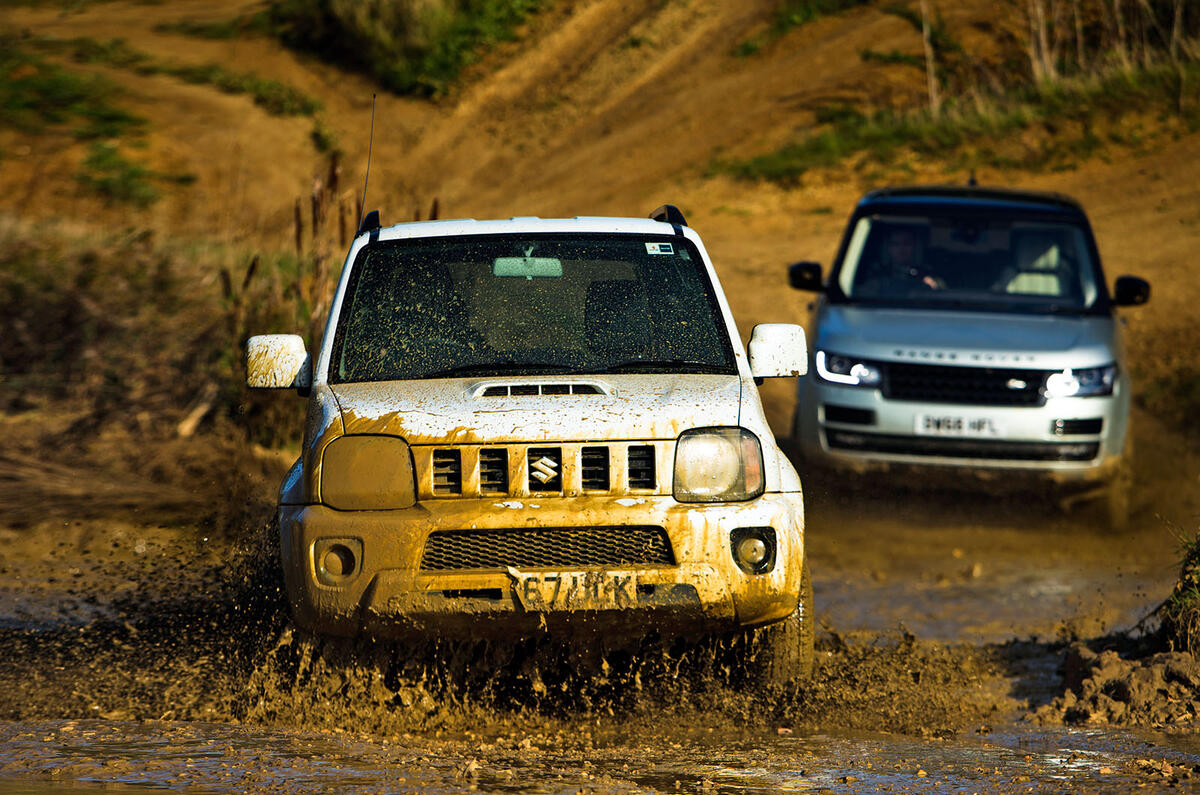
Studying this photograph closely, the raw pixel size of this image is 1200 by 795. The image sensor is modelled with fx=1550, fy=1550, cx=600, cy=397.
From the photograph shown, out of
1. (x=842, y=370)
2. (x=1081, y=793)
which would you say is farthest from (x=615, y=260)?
(x=842, y=370)

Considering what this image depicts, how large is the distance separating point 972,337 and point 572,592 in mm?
4930

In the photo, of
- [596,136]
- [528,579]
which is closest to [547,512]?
[528,579]

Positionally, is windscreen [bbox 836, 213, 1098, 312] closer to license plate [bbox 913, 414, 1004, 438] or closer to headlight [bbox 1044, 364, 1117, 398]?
headlight [bbox 1044, 364, 1117, 398]

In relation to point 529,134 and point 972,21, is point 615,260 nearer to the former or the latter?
point 529,134

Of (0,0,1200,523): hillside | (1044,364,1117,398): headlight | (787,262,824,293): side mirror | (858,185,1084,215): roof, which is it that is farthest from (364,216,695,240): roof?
(0,0,1200,523): hillside

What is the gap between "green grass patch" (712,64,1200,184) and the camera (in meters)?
23.0

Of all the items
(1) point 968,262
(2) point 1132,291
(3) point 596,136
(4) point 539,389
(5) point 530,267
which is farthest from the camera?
(3) point 596,136

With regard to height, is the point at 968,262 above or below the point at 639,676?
above

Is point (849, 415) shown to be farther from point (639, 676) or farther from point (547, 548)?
point (547, 548)

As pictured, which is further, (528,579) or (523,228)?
(523,228)

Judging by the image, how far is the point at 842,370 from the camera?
9.21m

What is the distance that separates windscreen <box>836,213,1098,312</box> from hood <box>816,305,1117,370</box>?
34cm

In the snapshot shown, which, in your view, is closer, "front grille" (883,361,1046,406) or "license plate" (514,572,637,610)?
"license plate" (514,572,637,610)

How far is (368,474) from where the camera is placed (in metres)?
4.95
